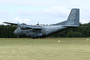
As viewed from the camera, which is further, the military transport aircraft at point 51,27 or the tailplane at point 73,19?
the military transport aircraft at point 51,27

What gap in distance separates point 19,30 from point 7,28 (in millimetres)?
16898

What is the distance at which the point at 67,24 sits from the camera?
37.6 meters
